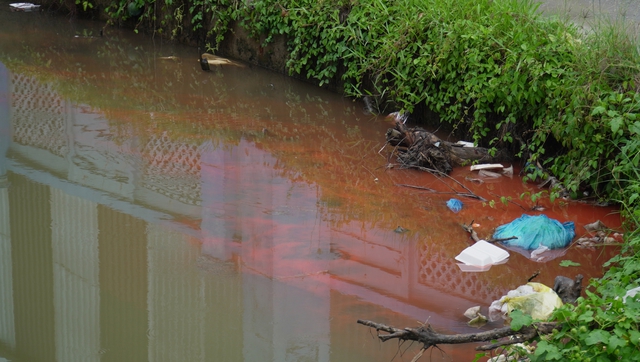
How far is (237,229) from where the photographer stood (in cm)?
465

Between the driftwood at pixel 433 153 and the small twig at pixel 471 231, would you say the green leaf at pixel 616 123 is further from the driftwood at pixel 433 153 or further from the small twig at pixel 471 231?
the driftwood at pixel 433 153

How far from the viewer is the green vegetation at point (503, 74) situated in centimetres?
468

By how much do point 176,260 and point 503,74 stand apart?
2915mm

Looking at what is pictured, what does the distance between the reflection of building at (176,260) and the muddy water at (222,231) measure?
0.04ft

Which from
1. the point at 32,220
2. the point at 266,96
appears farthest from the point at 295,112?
the point at 32,220

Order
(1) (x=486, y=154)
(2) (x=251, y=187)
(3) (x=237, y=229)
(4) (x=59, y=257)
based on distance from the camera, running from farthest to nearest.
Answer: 1. (1) (x=486, y=154)
2. (2) (x=251, y=187)
3. (3) (x=237, y=229)
4. (4) (x=59, y=257)

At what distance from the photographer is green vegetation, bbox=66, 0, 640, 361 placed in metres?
4.68

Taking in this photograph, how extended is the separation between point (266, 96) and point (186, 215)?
112 inches

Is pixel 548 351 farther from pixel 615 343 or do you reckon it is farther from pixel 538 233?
pixel 538 233

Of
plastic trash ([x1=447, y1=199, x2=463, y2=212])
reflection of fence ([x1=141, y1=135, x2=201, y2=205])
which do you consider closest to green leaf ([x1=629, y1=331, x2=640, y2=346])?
plastic trash ([x1=447, y1=199, x2=463, y2=212])

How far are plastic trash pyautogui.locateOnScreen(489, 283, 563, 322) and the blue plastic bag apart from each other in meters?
0.68

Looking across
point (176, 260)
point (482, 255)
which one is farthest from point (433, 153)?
point (176, 260)

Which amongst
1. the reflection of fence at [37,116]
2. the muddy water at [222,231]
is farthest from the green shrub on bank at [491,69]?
the reflection of fence at [37,116]

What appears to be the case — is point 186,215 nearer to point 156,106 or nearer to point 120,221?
point 120,221
